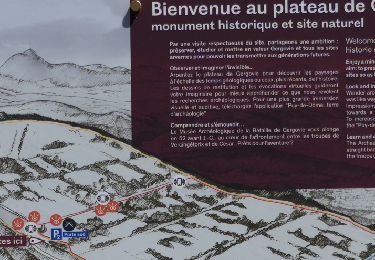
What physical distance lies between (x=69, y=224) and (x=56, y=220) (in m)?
0.11

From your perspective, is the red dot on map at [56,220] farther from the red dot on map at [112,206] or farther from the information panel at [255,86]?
the information panel at [255,86]

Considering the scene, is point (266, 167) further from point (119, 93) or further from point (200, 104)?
point (119, 93)

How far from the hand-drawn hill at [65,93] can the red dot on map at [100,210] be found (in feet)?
1.95

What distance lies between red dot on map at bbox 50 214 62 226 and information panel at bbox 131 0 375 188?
34.4 inches

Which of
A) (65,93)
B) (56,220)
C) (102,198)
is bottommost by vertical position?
(56,220)

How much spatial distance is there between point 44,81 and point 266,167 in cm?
199

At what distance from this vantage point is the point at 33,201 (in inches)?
111

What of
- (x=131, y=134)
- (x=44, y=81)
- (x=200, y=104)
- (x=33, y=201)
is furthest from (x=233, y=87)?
(x=33, y=201)

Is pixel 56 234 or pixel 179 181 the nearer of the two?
pixel 56 234

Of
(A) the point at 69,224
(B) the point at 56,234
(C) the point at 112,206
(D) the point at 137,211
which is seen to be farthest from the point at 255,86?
(B) the point at 56,234

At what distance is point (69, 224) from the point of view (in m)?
2.80

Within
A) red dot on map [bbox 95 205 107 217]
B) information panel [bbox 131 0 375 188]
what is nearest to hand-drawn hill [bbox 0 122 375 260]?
red dot on map [bbox 95 205 107 217]

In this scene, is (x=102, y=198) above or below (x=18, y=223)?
above

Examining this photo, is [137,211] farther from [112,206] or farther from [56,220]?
[56,220]
